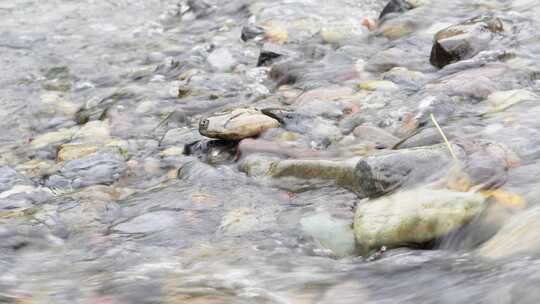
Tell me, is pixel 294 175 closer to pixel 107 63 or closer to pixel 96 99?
pixel 96 99

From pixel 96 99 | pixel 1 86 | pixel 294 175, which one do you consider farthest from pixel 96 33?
pixel 294 175

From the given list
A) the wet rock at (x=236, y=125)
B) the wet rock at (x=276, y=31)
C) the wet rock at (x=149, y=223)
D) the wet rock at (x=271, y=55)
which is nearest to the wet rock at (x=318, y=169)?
the wet rock at (x=236, y=125)

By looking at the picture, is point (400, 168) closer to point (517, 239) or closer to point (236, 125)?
point (517, 239)

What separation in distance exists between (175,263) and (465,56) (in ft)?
9.47

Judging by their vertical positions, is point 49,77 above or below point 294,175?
below

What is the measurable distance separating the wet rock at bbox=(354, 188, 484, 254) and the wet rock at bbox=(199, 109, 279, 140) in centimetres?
137

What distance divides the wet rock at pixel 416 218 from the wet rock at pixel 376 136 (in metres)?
0.96

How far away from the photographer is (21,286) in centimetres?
251

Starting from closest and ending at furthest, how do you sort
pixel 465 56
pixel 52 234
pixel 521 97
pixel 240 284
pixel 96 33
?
pixel 240 284, pixel 52 234, pixel 521 97, pixel 465 56, pixel 96 33

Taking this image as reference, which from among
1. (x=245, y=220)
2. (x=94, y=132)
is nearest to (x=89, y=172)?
(x=94, y=132)

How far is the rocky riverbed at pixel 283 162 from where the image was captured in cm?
243

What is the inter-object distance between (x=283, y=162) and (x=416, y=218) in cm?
106

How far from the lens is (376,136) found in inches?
149

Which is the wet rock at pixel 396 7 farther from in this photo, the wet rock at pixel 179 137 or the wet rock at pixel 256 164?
the wet rock at pixel 256 164
